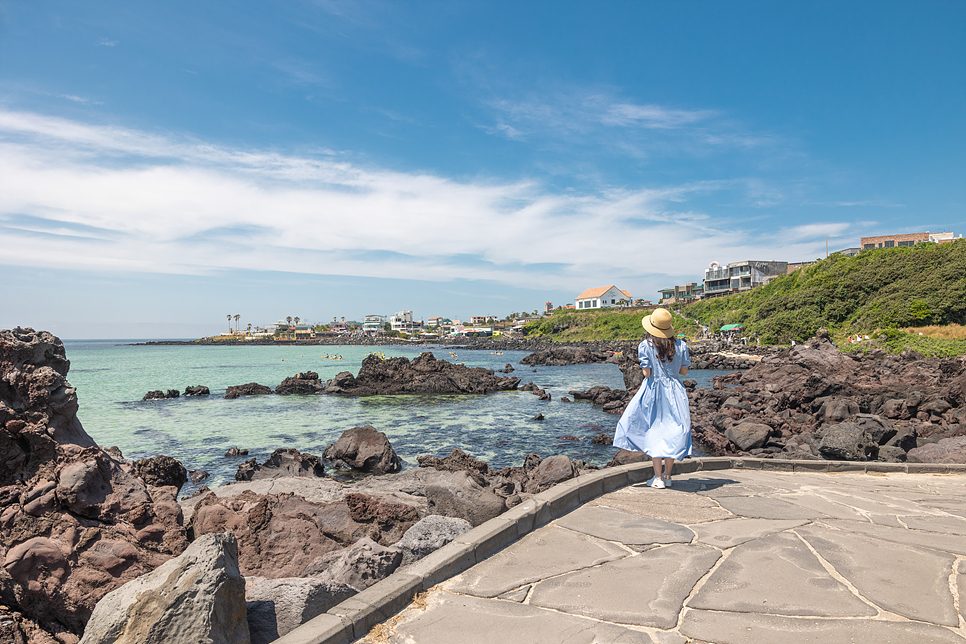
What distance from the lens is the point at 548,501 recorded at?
17.4 feet

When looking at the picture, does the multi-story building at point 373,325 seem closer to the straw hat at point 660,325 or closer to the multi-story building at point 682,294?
the multi-story building at point 682,294

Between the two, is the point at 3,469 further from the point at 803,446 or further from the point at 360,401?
the point at 360,401

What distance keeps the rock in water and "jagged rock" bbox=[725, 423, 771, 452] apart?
14.3 m

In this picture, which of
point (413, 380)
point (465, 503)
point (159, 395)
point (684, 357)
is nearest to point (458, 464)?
point (465, 503)

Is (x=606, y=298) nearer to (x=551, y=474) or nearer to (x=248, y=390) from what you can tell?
(x=248, y=390)

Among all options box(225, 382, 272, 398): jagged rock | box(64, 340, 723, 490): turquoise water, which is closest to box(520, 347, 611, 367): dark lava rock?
box(64, 340, 723, 490): turquoise water

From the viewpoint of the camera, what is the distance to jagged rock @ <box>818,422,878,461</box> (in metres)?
9.62

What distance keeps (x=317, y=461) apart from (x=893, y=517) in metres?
12.3

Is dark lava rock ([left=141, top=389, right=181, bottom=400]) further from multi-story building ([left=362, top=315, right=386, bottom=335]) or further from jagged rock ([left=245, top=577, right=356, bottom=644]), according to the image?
multi-story building ([left=362, top=315, right=386, bottom=335])

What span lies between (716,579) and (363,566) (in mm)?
2663

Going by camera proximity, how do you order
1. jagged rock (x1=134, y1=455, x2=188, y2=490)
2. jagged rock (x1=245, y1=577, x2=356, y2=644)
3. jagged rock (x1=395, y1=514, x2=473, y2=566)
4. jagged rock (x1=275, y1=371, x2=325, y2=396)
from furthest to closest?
jagged rock (x1=275, y1=371, x2=325, y2=396) → jagged rock (x1=134, y1=455, x2=188, y2=490) → jagged rock (x1=395, y1=514, x2=473, y2=566) → jagged rock (x1=245, y1=577, x2=356, y2=644)

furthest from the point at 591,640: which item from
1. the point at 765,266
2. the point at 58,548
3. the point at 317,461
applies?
the point at 765,266

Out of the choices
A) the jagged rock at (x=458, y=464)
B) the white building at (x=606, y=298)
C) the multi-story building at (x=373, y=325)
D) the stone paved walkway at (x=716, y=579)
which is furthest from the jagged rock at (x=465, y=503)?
the multi-story building at (x=373, y=325)

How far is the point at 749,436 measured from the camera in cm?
1459
